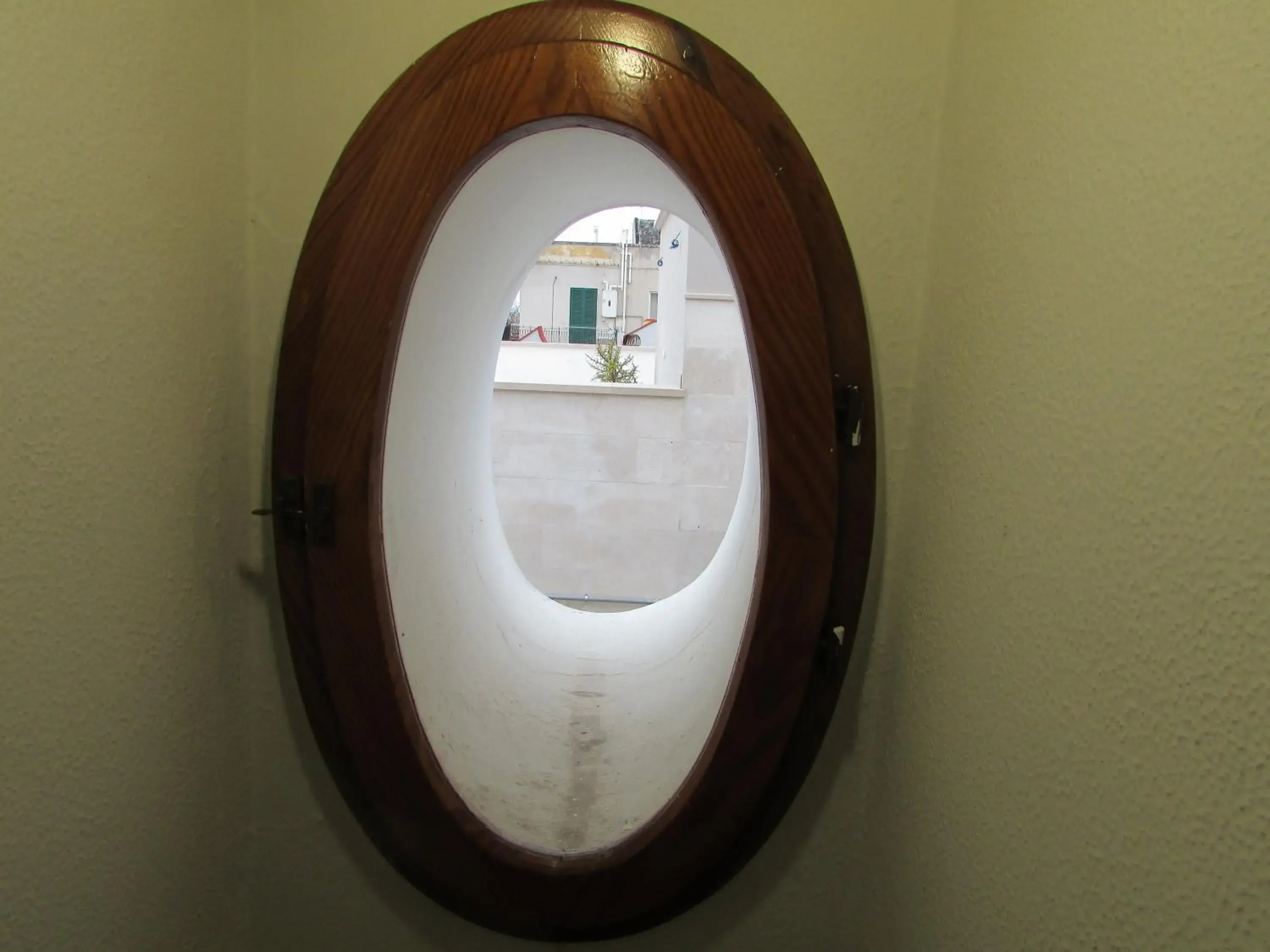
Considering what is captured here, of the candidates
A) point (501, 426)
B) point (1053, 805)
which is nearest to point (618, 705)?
point (1053, 805)

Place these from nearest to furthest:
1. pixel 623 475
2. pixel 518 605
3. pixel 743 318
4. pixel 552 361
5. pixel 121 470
Result: pixel 121 470 → pixel 743 318 → pixel 518 605 → pixel 623 475 → pixel 552 361

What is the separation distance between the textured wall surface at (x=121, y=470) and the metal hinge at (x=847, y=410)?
0.52 m

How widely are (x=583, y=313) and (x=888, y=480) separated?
694cm

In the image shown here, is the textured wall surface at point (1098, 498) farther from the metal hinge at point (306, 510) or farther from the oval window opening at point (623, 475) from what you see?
the oval window opening at point (623, 475)

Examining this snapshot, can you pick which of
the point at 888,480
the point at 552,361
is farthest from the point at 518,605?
the point at 552,361

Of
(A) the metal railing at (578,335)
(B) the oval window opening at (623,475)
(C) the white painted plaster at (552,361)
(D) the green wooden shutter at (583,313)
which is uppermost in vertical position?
(D) the green wooden shutter at (583,313)

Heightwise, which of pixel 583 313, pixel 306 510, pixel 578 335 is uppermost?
pixel 583 313

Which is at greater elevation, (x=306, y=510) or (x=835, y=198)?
(x=835, y=198)

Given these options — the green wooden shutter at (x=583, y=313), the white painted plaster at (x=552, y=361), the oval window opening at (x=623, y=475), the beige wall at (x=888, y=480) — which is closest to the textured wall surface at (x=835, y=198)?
the beige wall at (x=888, y=480)

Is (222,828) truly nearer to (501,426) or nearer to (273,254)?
(273,254)

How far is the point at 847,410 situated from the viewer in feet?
2.05

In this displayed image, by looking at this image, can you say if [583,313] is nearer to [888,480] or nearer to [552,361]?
[552,361]

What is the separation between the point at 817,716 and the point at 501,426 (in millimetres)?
3494

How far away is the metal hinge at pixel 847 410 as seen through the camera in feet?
2.05
